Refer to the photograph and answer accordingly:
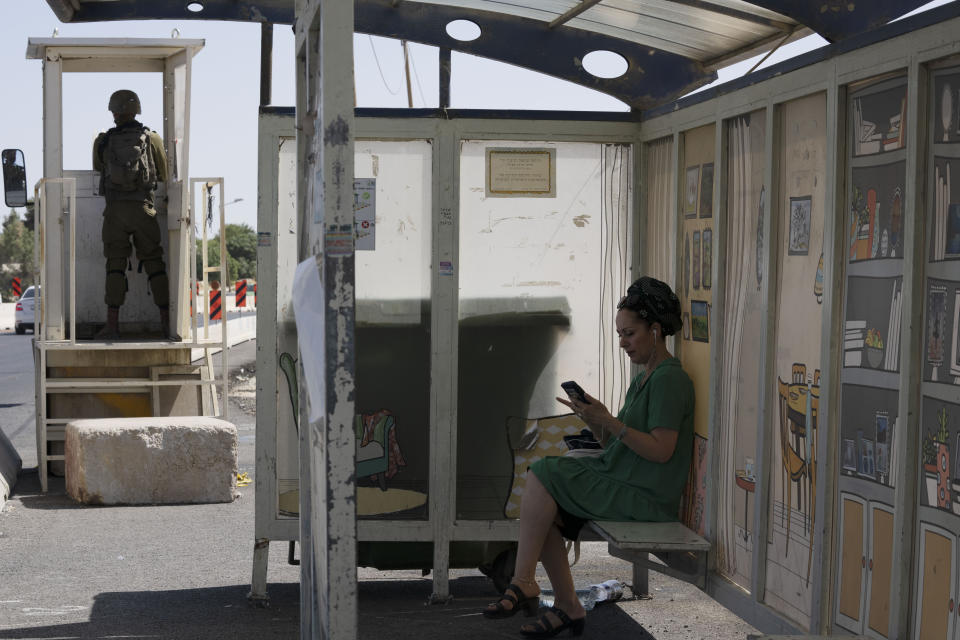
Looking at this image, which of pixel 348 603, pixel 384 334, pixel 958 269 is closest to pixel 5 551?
pixel 384 334

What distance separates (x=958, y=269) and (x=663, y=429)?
180 centimetres

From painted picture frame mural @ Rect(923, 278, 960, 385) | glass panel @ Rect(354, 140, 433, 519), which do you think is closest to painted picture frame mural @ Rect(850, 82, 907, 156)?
painted picture frame mural @ Rect(923, 278, 960, 385)

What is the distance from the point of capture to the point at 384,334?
5832 mm

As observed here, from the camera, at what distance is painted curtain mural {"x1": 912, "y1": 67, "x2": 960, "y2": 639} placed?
336 centimetres

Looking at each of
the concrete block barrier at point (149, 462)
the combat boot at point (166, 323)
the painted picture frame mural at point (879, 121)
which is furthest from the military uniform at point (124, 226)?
the painted picture frame mural at point (879, 121)

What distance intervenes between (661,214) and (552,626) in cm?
200

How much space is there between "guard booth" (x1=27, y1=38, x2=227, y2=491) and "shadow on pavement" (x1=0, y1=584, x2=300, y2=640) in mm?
3629

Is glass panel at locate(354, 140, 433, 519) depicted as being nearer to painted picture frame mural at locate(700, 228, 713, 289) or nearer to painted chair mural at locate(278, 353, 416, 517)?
painted chair mural at locate(278, 353, 416, 517)

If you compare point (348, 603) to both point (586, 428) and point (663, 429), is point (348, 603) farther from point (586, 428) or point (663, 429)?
point (586, 428)

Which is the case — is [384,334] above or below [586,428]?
above

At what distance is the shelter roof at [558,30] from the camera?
18.0ft

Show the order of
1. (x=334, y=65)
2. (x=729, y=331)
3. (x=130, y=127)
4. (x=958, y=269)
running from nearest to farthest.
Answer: (x=334, y=65) < (x=958, y=269) < (x=729, y=331) < (x=130, y=127)

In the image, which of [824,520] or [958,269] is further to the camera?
[824,520]

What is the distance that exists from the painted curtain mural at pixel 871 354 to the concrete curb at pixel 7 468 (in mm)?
6258
